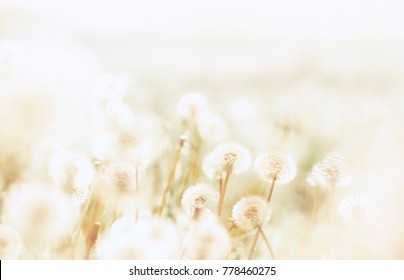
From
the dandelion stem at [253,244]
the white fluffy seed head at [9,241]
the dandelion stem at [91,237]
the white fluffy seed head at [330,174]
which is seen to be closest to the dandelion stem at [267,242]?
the dandelion stem at [253,244]

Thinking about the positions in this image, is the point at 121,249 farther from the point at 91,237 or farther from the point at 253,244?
the point at 253,244

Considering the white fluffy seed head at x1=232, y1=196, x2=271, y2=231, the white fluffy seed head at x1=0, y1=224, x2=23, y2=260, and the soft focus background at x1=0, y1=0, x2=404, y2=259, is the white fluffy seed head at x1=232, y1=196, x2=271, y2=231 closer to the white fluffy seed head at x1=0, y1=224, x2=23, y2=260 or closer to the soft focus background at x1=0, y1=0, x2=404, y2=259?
the soft focus background at x1=0, y1=0, x2=404, y2=259

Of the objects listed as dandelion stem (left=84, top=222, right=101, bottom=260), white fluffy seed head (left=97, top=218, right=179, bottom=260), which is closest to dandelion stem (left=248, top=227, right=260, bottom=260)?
white fluffy seed head (left=97, top=218, right=179, bottom=260)

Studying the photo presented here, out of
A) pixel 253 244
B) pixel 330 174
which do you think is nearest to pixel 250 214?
pixel 253 244

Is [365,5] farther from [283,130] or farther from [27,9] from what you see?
[27,9]

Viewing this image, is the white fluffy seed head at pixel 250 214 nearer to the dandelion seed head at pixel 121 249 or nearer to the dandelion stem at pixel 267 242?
the dandelion stem at pixel 267 242
